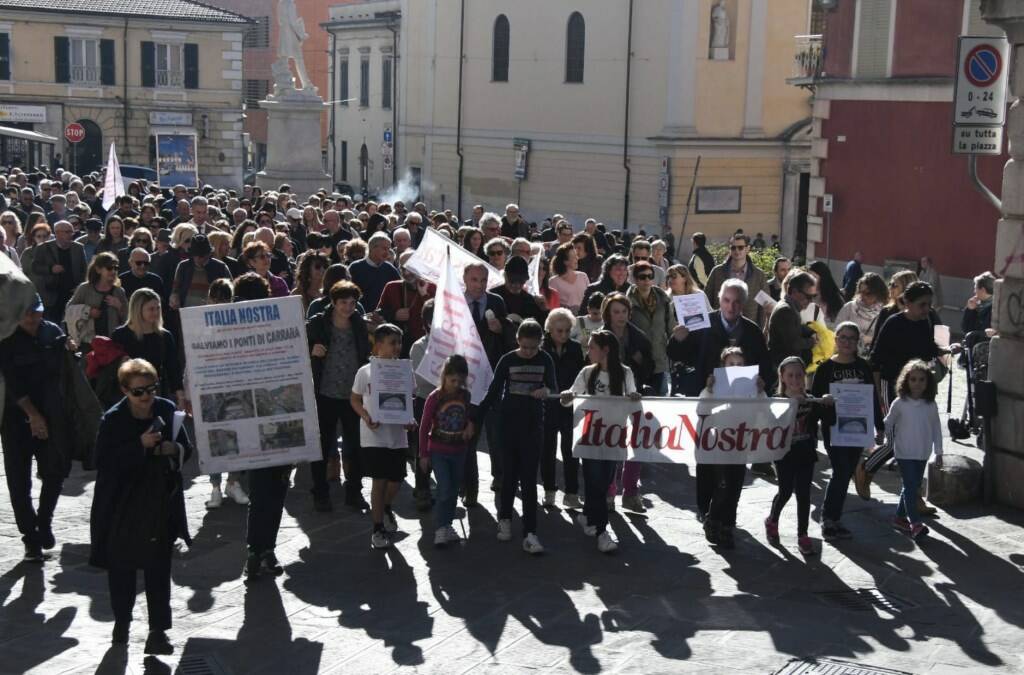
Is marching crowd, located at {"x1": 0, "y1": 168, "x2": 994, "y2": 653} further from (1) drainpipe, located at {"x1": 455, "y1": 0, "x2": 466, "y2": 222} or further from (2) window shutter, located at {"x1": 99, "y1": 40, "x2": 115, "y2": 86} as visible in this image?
(2) window shutter, located at {"x1": 99, "y1": 40, "x2": 115, "y2": 86}

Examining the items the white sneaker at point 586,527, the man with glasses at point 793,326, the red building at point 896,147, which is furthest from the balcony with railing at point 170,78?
the white sneaker at point 586,527

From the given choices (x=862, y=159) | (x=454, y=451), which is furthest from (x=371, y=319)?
(x=862, y=159)

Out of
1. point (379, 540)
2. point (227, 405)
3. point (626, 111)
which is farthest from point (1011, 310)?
point (626, 111)

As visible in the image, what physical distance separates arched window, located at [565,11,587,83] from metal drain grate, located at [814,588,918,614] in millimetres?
38409

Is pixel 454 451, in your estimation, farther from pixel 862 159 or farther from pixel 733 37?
pixel 733 37

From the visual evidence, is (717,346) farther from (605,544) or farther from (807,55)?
(807,55)

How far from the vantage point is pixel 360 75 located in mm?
63906

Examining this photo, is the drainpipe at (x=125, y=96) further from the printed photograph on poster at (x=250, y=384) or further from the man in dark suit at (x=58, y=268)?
the printed photograph on poster at (x=250, y=384)

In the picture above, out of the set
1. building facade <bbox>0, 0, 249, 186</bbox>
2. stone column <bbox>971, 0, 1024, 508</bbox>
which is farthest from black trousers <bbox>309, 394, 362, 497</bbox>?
building facade <bbox>0, 0, 249, 186</bbox>

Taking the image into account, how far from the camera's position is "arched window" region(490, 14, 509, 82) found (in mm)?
50562

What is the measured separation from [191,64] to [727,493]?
52.6 m

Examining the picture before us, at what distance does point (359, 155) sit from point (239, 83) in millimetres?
6181

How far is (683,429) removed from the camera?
10.3m

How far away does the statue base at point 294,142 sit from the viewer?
113 ft
